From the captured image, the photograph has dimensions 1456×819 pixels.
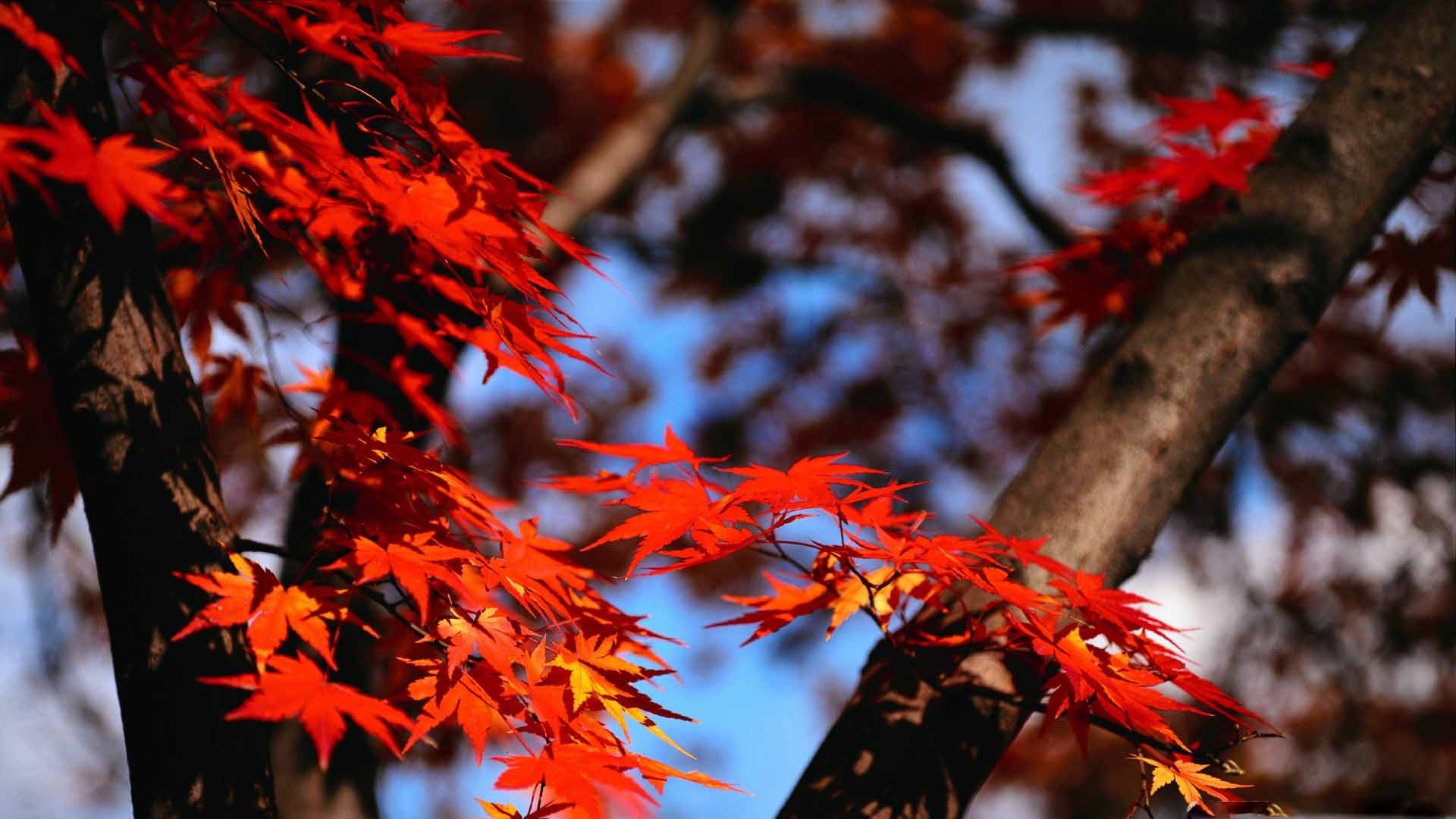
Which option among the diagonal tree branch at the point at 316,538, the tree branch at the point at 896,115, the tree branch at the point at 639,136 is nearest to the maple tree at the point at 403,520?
the diagonal tree branch at the point at 316,538

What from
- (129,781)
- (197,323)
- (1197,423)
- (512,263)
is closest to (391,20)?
(512,263)

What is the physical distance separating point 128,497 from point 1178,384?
140 centimetres

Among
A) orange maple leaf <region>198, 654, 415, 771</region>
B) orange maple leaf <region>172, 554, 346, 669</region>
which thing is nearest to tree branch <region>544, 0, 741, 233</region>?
orange maple leaf <region>172, 554, 346, 669</region>

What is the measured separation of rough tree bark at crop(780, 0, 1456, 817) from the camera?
1291 mm

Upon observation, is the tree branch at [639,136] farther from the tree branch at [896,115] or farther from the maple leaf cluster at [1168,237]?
the maple leaf cluster at [1168,237]

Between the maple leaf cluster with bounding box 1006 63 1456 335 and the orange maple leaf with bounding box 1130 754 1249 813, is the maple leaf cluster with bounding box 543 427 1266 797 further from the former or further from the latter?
the maple leaf cluster with bounding box 1006 63 1456 335

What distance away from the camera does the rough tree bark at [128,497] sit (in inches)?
44.4

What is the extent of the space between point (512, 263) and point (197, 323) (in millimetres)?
723

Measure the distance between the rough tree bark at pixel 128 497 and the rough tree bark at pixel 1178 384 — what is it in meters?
0.69

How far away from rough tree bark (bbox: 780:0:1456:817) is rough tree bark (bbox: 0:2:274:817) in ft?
2.26

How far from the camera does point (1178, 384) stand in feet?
4.98

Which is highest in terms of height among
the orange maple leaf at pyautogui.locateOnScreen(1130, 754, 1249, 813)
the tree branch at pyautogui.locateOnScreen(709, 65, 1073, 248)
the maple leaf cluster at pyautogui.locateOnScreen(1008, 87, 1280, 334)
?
the tree branch at pyautogui.locateOnScreen(709, 65, 1073, 248)

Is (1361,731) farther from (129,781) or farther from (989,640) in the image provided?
(129,781)

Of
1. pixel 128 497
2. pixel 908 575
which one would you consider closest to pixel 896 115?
pixel 908 575
